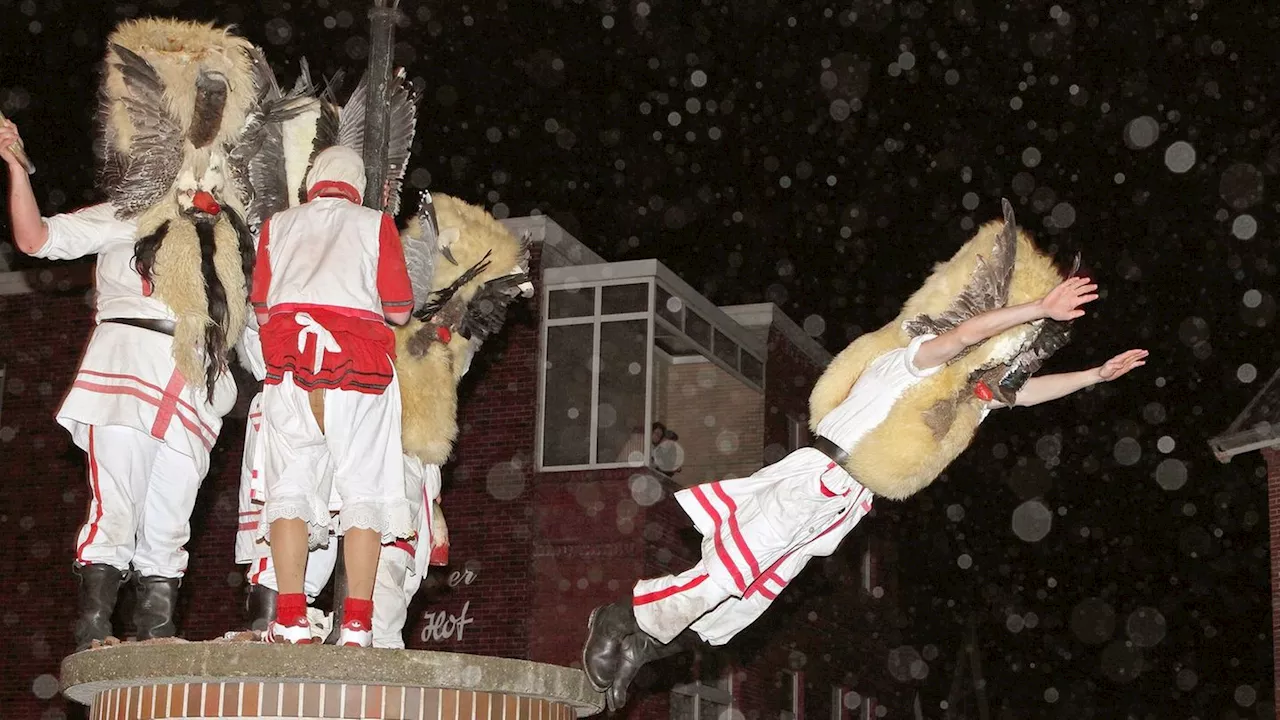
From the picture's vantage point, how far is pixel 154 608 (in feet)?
20.9

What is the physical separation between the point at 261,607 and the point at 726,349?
44.8 ft

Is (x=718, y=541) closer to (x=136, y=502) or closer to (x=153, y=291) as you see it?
(x=136, y=502)

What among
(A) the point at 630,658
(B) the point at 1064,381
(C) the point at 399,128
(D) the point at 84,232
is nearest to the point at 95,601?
(D) the point at 84,232

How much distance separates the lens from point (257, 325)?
6.89m

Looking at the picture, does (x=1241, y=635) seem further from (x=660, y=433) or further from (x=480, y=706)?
(x=480, y=706)

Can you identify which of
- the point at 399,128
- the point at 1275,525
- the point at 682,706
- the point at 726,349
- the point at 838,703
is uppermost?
the point at 726,349

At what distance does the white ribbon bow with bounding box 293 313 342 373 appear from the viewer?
5.95 metres

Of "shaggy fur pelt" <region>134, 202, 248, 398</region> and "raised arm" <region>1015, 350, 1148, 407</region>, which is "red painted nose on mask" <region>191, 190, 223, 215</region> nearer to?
"shaggy fur pelt" <region>134, 202, 248, 398</region>

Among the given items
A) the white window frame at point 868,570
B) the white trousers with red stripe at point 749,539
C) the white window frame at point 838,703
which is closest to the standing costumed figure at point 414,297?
the white trousers with red stripe at point 749,539

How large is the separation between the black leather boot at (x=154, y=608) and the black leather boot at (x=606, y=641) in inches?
66.0

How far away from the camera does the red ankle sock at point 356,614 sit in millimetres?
5875

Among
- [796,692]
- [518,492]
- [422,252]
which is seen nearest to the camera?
[422,252]

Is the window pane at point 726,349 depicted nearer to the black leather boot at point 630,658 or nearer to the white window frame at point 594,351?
the white window frame at point 594,351

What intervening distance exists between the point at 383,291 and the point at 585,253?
Answer: 11.6 metres
